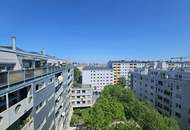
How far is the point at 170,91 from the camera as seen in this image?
1412 inches

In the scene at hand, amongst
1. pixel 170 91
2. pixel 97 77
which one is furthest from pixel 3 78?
pixel 97 77

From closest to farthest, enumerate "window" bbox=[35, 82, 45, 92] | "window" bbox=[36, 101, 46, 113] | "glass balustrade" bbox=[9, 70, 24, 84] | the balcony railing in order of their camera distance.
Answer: the balcony railing → "glass balustrade" bbox=[9, 70, 24, 84] → "window" bbox=[36, 101, 46, 113] → "window" bbox=[35, 82, 45, 92]

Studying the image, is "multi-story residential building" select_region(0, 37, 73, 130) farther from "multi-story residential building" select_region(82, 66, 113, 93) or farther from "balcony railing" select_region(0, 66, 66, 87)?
"multi-story residential building" select_region(82, 66, 113, 93)

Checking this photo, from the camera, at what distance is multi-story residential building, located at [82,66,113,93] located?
274ft

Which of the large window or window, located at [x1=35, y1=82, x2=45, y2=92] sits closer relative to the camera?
the large window

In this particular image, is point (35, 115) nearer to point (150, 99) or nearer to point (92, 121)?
point (92, 121)

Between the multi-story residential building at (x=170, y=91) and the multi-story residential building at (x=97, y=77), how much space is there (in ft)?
117

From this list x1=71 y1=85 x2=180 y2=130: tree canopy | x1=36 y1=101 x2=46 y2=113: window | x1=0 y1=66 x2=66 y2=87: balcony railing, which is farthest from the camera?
x1=71 y1=85 x2=180 y2=130: tree canopy

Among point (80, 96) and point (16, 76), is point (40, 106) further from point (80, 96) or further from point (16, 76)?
point (80, 96)

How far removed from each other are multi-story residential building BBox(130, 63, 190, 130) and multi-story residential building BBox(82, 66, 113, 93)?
35645 mm

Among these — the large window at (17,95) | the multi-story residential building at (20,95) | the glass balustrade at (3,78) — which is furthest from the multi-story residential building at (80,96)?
the glass balustrade at (3,78)

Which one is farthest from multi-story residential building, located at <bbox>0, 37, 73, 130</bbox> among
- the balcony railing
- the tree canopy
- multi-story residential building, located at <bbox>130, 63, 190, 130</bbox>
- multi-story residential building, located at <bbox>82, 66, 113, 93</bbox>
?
multi-story residential building, located at <bbox>82, 66, 113, 93</bbox>

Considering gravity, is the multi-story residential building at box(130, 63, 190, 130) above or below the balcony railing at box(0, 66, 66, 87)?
below

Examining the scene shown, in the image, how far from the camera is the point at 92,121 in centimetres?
2500
